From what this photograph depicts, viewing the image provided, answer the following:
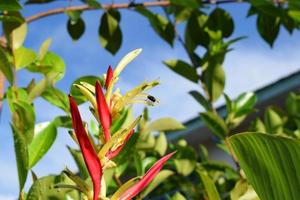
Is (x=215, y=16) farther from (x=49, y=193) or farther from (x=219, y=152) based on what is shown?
(x=219, y=152)

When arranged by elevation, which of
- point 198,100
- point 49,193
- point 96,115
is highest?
point 96,115

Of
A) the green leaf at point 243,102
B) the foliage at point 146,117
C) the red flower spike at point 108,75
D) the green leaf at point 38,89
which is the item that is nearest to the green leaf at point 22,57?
the foliage at point 146,117

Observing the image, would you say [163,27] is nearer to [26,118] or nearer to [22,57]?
[22,57]

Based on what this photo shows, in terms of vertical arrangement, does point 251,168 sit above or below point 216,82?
above

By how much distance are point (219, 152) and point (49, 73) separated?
6222mm

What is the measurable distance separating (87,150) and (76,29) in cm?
173

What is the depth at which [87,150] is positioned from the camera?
→ 521 mm

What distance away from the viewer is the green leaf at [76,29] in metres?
2.19

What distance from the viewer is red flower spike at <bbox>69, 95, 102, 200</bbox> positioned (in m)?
0.51

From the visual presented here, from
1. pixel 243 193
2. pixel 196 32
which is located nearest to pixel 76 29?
pixel 196 32

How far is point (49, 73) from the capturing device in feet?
5.08

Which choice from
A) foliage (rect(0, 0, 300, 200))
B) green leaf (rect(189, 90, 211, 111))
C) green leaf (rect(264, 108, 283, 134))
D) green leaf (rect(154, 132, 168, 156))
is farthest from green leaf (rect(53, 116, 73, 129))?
green leaf (rect(264, 108, 283, 134))

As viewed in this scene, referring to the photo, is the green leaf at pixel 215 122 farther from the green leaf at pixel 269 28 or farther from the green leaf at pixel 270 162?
the green leaf at pixel 270 162

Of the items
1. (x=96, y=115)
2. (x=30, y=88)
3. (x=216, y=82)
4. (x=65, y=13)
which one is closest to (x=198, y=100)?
(x=216, y=82)
